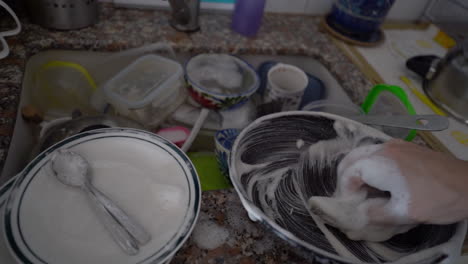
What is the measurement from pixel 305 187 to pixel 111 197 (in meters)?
0.28

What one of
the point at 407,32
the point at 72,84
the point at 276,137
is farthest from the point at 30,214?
the point at 407,32

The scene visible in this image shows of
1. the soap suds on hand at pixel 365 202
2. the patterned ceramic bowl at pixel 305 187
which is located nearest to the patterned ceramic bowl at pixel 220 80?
the patterned ceramic bowl at pixel 305 187

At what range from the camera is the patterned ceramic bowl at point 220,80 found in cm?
71

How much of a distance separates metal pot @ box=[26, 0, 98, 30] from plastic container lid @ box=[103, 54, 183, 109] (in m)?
0.20

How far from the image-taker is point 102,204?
381 mm

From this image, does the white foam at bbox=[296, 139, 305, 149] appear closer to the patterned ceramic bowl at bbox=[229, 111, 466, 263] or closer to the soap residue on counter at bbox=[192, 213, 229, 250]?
the patterned ceramic bowl at bbox=[229, 111, 466, 263]

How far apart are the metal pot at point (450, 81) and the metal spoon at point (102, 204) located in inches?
30.5

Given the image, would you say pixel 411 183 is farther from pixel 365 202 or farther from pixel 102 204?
pixel 102 204

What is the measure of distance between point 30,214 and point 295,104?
564mm

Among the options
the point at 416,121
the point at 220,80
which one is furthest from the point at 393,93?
the point at 220,80

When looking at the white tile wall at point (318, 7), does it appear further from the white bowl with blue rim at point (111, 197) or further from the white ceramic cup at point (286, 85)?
the white bowl with blue rim at point (111, 197)

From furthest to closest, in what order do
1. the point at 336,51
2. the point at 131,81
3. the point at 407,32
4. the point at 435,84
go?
the point at 407,32
the point at 336,51
the point at 435,84
the point at 131,81

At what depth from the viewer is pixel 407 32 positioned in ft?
3.53

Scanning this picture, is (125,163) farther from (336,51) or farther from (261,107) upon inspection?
(336,51)
